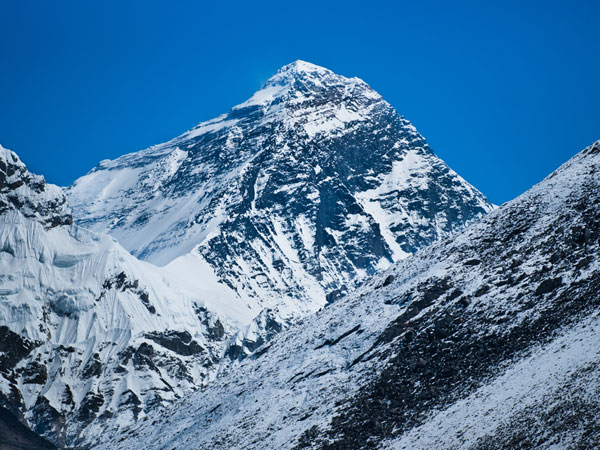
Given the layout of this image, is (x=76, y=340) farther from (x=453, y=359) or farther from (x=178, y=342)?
(x=453, y=359)

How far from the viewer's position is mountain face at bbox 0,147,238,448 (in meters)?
159

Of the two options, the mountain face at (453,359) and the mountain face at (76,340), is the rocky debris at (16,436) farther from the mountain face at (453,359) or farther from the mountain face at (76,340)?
the mountain face at (453,359)

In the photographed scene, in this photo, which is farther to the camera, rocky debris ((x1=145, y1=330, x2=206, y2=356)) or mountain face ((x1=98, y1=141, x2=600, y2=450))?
rocky debris ((x1=145, y1=330, x2=206, y2=356))

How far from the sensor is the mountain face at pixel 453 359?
7138cm

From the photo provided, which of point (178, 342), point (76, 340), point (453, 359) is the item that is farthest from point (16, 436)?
point (453, 359)

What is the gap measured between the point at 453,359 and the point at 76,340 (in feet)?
361

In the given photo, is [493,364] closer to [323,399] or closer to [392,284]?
[323,399]

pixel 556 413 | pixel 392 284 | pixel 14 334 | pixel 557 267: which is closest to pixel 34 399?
pixel 14 334

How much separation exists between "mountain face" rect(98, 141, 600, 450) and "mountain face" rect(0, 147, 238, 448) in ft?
137

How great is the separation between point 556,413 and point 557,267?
26078 millimetres

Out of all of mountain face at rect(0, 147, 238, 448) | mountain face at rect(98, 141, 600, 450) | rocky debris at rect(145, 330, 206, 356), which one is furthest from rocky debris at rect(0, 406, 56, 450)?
rocky debris at rect(145, 330, 206, 356)

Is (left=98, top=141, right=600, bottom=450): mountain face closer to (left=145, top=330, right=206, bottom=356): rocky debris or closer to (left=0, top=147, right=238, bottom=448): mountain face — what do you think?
(left=0, top=147, right=238, bottom=448): mountain face

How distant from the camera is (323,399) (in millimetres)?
94375

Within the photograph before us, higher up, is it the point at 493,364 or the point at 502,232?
the point at 502,232
